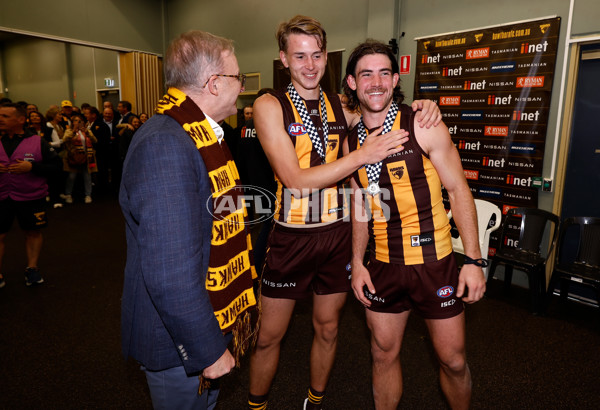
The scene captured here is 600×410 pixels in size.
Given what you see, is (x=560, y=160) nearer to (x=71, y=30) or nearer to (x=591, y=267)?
(x=591, y=267)

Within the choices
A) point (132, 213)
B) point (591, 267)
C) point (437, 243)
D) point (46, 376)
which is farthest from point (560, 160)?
point (46, 376)

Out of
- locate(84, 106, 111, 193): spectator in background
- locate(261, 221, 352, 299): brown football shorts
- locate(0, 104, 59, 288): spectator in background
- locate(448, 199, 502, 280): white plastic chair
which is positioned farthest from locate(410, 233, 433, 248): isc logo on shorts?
locate(84, 106, 111, 193): spectator in background

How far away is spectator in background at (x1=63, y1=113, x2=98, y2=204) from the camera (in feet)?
22.9

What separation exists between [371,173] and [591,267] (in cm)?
271

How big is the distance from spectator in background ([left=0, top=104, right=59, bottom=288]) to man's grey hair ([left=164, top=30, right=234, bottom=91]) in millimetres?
2853

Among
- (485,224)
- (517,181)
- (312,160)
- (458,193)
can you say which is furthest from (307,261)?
(517,181)

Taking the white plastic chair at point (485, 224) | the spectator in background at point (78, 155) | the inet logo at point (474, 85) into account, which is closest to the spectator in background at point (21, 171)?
the white plastic chair at point (485, 224)

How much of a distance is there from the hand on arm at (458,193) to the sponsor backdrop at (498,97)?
8.46 ft

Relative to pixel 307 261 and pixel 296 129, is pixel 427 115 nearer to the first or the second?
pixel 296 129

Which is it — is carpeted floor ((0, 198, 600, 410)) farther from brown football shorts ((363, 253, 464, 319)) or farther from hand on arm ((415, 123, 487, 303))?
hand on arm ((415, 123, 487, 303))

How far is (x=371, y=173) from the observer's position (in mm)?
1693

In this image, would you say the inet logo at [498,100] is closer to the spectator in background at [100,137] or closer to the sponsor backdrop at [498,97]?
the sponsor backdrop at [498,97]

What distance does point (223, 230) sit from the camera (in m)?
1.19

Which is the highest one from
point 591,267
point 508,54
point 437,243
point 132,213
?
point 508,54
